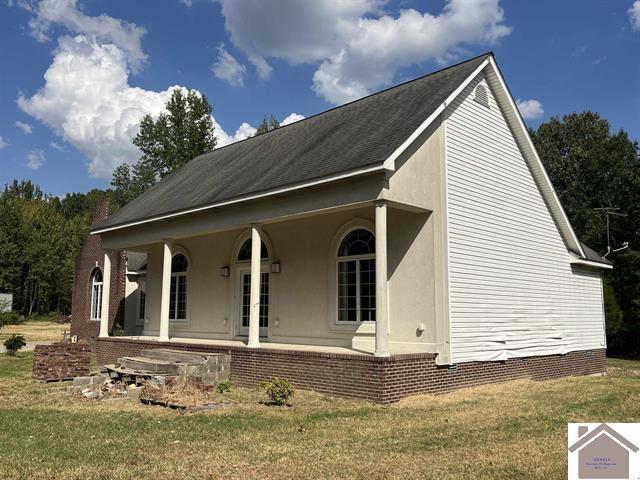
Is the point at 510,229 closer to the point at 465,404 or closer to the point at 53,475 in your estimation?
the point at 465,404

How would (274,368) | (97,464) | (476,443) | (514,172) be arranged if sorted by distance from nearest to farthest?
1. (97,464)
2. (476,443)
3. (274,368)
4. (514,172)

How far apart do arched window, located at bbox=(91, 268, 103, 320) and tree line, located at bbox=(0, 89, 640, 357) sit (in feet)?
11.7

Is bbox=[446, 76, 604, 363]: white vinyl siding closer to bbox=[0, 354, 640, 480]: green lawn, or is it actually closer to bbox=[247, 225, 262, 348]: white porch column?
bbox=[0, 354, 640, 480]: green lawn

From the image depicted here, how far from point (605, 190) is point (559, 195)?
3.25m

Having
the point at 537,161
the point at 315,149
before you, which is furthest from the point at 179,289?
the point at 537,161

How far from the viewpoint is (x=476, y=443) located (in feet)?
22.9

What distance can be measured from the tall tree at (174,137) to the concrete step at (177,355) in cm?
3102

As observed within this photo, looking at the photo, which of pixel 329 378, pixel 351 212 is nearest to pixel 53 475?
pixel 329 378

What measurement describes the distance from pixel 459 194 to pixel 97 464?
9.00m

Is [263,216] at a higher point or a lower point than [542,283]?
higher

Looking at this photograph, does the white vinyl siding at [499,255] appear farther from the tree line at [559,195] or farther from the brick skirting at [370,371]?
the tree line at [559,195]

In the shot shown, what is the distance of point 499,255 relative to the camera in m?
13.4

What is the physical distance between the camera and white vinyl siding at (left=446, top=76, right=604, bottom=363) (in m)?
12.2

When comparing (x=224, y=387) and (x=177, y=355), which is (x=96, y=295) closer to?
(x=177, y=355)
